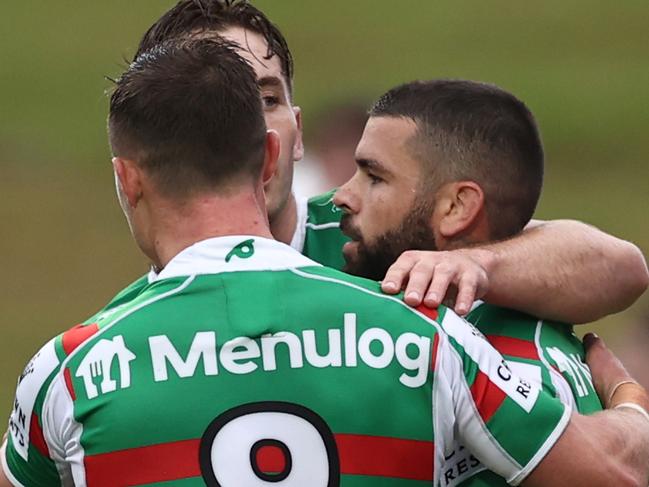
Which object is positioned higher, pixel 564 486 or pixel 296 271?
pixel 296 271

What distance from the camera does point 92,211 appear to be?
23.4 meters

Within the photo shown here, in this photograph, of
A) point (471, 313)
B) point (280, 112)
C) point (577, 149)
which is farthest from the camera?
point (577, 149)

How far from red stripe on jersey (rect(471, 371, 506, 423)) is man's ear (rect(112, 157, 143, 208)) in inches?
37.4

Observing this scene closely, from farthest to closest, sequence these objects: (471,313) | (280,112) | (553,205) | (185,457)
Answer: (553,205) → (280,112) → (471,313) → (185,457)

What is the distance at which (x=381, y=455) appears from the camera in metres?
4.41

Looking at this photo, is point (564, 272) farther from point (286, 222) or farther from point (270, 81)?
point (270, 81)

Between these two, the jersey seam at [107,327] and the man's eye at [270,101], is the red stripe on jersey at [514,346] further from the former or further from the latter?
the man's eye at [270,101]

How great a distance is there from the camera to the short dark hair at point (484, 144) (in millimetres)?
5238

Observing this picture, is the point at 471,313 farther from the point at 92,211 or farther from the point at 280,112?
the point at 92,211

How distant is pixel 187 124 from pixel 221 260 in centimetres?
35

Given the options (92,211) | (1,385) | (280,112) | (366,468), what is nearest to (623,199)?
(92,211)

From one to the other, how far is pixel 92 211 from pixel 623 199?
6.93 meters

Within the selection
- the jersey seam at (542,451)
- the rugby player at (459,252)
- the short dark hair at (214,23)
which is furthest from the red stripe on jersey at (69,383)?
the short dark hair at (214,23)

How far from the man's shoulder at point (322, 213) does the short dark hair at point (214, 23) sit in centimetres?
38
